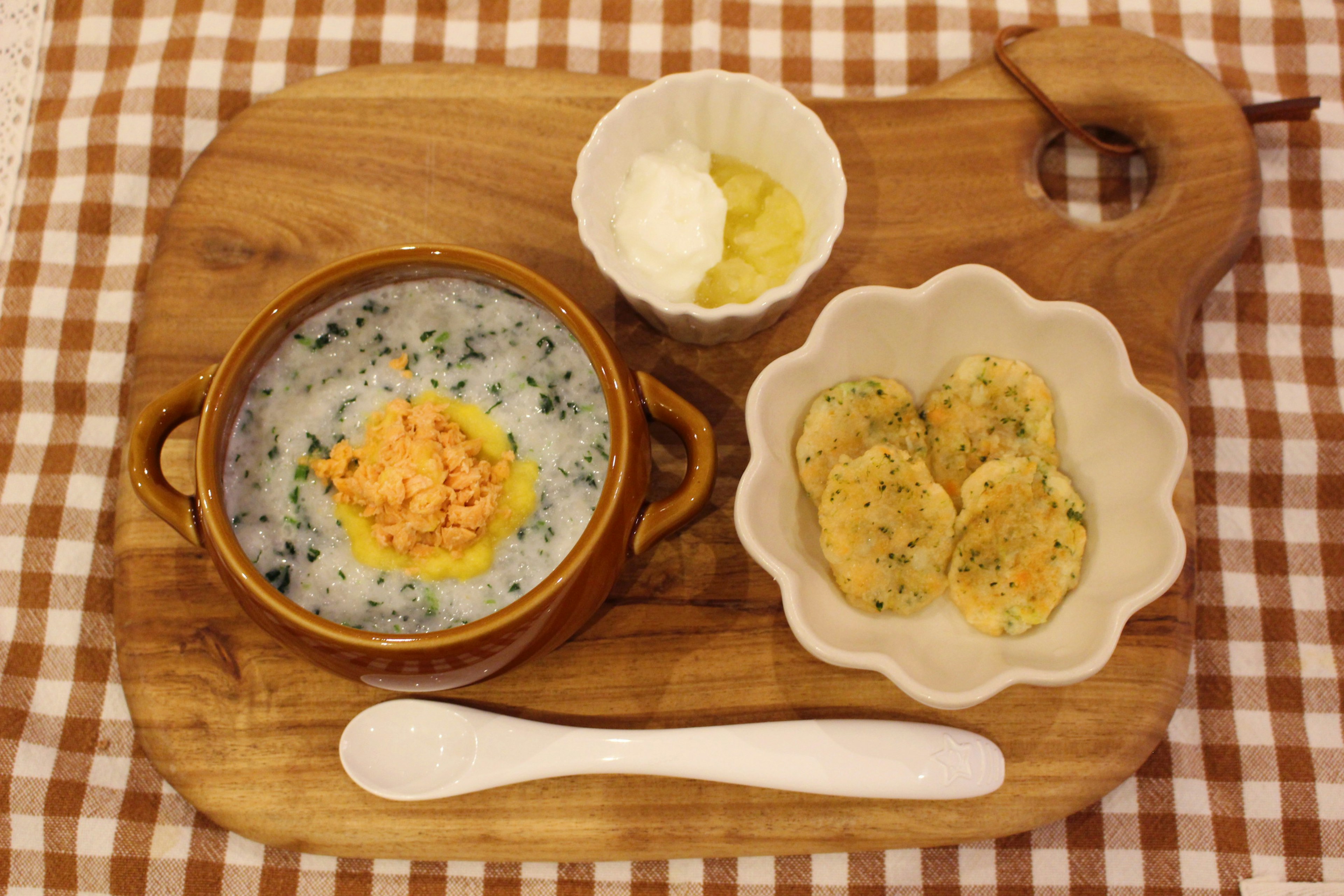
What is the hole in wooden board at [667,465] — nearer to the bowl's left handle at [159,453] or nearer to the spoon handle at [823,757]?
the spoon handle at [823,757]

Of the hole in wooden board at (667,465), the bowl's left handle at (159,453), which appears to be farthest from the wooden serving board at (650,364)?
the bowl's left handle at (159,453)

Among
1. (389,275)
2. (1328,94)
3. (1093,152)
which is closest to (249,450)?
(389,275)

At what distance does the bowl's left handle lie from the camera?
1453 mm

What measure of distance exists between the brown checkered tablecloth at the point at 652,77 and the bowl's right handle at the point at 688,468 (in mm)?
719

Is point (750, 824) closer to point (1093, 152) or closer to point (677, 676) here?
point (677, 676)

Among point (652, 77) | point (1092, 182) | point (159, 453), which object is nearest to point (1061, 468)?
point (1092, 182)

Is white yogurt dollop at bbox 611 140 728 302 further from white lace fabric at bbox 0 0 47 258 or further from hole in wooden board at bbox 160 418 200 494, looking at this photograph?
white lace fabric at bbox 0 0 47 258

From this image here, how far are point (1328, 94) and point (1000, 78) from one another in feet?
2.89

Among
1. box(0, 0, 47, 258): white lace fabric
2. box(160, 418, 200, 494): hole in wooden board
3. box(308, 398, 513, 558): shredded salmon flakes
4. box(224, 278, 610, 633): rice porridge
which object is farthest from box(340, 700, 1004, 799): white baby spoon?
box(0, 0, 47, 258): white lace fabric

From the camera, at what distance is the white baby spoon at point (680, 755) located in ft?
5.10

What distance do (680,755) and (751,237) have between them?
0.88m

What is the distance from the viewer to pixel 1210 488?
6.55 feet

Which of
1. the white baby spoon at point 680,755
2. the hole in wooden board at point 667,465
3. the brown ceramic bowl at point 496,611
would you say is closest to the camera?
the brown ceramic bowl at point 496,611

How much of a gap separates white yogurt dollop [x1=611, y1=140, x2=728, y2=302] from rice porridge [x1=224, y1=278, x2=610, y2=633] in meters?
0.21
